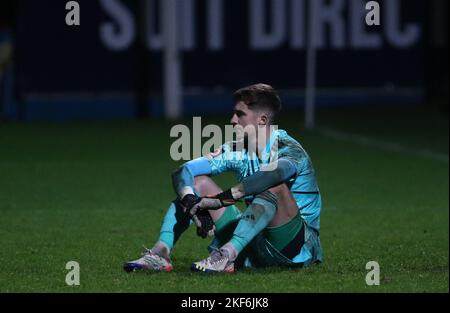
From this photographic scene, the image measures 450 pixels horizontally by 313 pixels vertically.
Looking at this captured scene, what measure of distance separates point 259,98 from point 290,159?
0.43 meters

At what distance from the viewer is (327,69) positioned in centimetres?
2338

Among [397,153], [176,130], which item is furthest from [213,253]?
[176,130]

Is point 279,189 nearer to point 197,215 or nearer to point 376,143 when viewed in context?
point 197,215

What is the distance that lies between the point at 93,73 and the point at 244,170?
1458 cm

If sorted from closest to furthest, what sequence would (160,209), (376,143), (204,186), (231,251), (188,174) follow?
(231,251)
(188,174)
(204,186)
(160,209)
(376,143)

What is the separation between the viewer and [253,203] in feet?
24.9

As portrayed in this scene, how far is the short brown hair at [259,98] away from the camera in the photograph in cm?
770

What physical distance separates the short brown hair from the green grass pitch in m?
1.08

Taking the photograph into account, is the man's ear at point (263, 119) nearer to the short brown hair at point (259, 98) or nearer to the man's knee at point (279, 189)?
the short brown hair at point (259, 98)

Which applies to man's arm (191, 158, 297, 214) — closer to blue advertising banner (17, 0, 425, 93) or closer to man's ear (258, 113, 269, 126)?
man's ear (258, 113, 269, 126)

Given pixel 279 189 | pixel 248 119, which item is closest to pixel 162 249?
pixel 279 189

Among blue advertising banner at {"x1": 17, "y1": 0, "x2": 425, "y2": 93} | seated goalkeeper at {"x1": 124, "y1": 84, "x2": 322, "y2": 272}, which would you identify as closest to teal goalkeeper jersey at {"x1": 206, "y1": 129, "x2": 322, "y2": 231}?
seated goalkeeper at {"x1": 124, "y1": 84, "x2": 322, "y2": 272}

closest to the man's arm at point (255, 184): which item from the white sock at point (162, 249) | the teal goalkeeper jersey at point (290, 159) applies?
the teal goalkeeper jersey at point (290, 159)

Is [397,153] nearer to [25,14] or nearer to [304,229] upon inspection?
[25,14]
